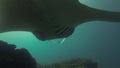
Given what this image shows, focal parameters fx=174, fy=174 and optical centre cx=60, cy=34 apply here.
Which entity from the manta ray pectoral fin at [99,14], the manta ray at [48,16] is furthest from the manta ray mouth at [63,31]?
the manta ray pectoral fin at [99,14]

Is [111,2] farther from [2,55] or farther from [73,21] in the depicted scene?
[2,55]

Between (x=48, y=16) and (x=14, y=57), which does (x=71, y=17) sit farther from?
(x=14, y=57)

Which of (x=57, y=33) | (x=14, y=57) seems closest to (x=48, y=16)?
(x=57, y=33)

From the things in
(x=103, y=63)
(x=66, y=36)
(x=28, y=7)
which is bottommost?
(x=103, y=63)

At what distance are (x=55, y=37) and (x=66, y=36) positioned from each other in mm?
44

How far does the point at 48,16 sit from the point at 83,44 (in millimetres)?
175

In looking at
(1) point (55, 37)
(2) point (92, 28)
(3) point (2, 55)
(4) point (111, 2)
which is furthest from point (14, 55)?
(4) point (111, 2)

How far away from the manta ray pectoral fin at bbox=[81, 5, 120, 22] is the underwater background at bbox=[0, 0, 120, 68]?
0.06 feet

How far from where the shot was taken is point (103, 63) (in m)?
0.63

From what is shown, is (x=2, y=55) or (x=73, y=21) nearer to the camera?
(x=2, y=55)

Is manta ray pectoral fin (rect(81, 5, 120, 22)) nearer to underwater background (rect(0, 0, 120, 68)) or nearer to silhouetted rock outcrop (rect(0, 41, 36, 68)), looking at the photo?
underwater background (rect(0, 0, 120, 68))

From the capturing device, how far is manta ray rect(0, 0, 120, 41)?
2.19ft

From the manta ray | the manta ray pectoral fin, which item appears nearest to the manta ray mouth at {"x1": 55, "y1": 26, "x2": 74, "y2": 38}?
the manta ray

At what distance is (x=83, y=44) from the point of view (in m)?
0.66
